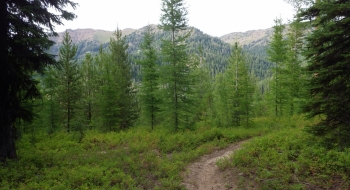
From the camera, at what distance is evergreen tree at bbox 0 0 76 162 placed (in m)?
8.94

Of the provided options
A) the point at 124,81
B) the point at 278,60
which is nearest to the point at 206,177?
the point at 124,81

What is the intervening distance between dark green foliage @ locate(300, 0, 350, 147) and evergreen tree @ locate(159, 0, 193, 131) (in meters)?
10.3

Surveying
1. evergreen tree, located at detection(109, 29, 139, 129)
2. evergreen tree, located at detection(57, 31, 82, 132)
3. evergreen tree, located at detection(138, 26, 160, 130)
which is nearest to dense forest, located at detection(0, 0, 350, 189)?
evergreen tree, located at detection(138, 26, 160, 130)

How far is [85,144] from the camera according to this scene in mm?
15727

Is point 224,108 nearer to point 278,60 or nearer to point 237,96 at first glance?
point 237,96

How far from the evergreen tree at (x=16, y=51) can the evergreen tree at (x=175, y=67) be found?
9.51m

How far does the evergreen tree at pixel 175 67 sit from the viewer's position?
17984 mm

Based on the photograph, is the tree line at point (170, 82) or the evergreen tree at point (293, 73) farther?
the evergreen tree at point (293, 73)

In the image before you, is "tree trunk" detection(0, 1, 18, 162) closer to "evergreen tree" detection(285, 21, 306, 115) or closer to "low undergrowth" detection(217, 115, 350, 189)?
"low undergrowth" detection(217, 115, 350, 189)

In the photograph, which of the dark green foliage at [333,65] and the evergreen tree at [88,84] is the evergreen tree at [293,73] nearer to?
the dark green foliage at [333,65]

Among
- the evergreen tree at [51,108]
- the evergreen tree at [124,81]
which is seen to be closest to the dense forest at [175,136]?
the evergreen tree at [51,108]

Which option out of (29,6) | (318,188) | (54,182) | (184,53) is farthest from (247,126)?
(29,6)

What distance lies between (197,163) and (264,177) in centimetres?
408

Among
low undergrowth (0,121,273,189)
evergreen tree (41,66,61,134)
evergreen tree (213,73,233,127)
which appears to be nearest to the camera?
low undergrowth (0,121,273,189)
